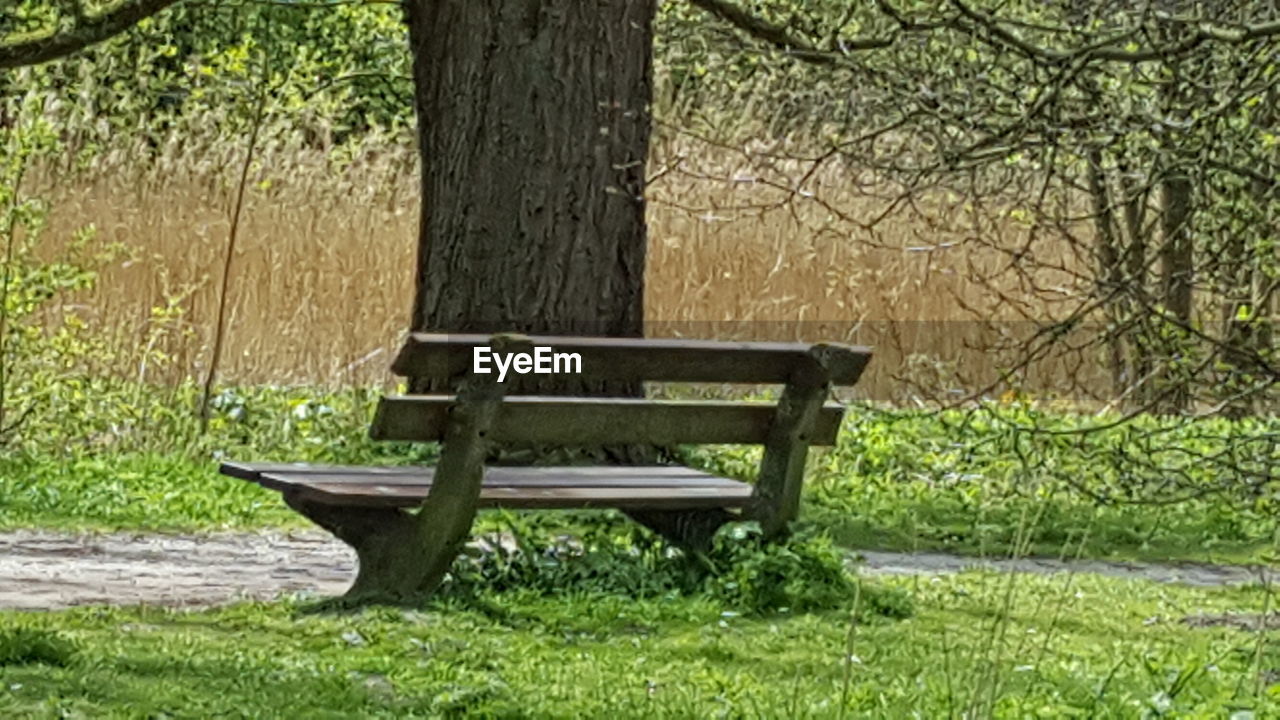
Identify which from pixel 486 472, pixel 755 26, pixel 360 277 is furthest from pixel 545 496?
pixel 360 277

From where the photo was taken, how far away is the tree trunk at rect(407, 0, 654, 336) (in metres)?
10.8

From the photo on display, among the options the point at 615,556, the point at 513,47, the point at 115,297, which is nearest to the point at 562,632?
the point at 615,556

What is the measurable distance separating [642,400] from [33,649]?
8.16 feet

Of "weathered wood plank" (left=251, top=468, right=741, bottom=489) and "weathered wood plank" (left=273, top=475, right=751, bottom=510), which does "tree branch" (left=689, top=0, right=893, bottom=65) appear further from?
"weathered wood plank" (left=273, top=475, right=751, bottom=510)

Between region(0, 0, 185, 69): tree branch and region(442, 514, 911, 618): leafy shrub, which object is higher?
region(0, 0, 185, 69): tree branch

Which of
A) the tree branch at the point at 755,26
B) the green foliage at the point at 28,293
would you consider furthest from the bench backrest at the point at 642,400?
the green foliage at the point at 28,293

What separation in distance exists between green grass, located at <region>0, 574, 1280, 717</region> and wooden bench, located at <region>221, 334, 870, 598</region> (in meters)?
0.31

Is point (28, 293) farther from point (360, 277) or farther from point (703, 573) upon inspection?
point (703, 573)

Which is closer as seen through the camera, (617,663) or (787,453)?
(617,663)

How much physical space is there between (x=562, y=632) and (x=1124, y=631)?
207 centimetres

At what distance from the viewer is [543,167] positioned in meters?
10.9

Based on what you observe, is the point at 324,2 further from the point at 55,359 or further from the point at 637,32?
the point at 637,32

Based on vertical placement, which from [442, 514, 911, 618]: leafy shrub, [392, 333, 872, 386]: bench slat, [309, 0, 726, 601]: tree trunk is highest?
[309, 0, 726, 601]: tree trunk

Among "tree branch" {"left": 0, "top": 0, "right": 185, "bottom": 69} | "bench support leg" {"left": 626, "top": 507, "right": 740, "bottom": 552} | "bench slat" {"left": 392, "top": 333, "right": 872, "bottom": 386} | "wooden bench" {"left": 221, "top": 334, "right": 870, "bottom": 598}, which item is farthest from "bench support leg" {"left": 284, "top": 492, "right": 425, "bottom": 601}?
"tree branch" {"left": 0, "top": 0, "right": 185, "bottom": 69}
